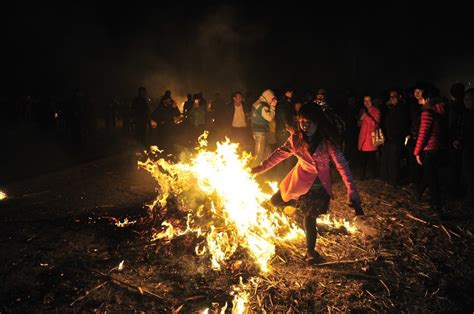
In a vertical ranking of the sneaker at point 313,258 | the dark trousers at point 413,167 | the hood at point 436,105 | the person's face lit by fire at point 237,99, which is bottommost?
the sneaker at point 313,258

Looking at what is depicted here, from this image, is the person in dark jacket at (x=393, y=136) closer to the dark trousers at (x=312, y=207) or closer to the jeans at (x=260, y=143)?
the jeans at (x=260, y=143)

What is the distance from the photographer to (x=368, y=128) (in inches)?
348

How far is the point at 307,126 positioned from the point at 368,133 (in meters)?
4.72

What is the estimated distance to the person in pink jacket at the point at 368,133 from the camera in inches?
343

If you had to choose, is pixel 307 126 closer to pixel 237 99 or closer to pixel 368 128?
pixel 368 128

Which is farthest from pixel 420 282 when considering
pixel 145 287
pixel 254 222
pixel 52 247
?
pixel 52 247

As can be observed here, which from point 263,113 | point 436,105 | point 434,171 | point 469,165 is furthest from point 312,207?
point 263,113

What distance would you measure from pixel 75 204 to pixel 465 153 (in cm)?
716

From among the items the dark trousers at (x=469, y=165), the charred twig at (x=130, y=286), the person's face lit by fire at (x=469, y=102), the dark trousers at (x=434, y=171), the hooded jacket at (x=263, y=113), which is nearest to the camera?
the charred twig at (x=130, y=286)

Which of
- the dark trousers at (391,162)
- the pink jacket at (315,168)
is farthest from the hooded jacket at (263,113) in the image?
the pink jacket at (315,168)

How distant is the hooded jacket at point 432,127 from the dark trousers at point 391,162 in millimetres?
2015

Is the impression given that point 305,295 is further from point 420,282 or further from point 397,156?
point 397,156

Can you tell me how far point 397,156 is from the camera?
27.5ft

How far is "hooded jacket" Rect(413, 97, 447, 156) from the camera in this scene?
623 centimetres
